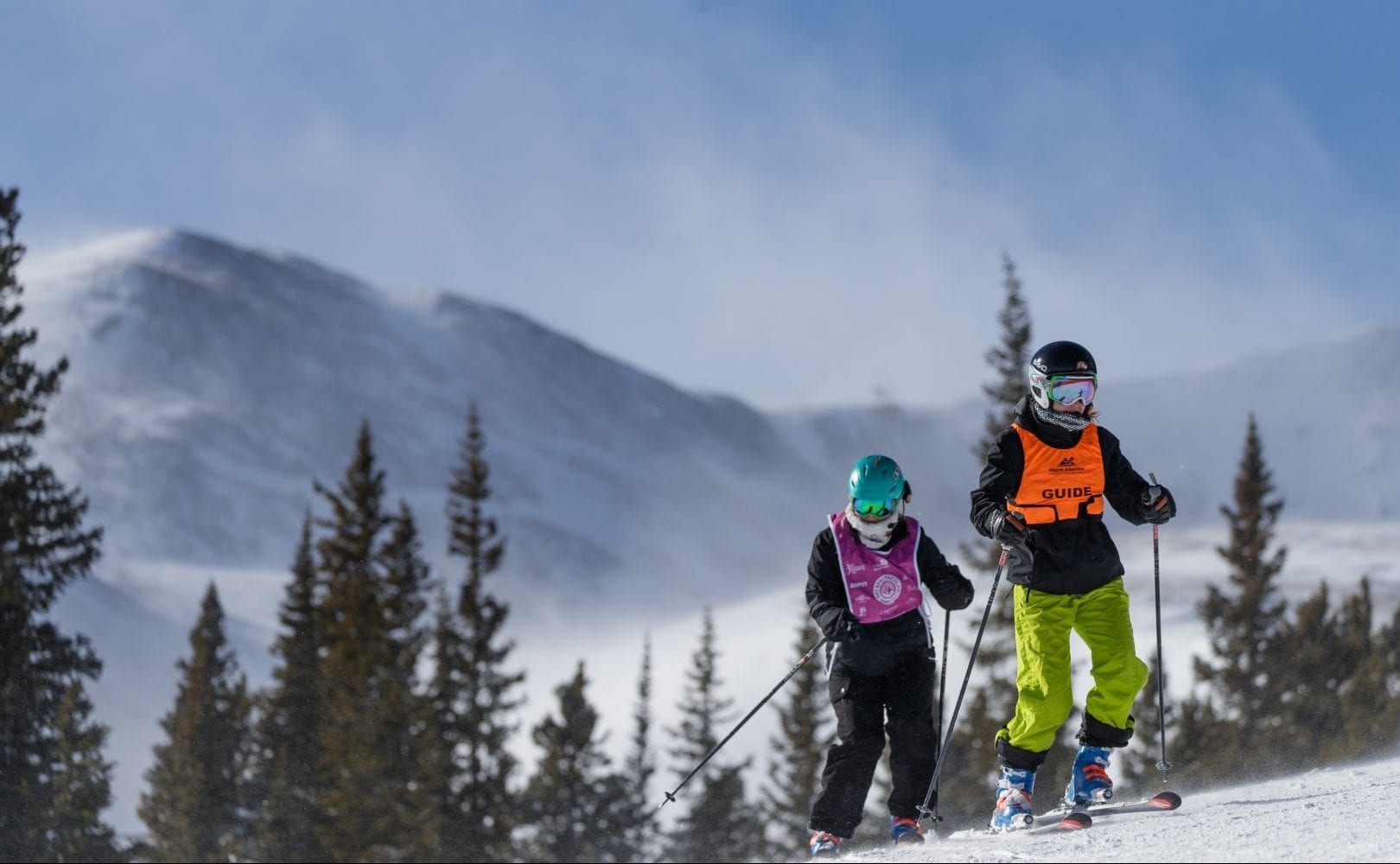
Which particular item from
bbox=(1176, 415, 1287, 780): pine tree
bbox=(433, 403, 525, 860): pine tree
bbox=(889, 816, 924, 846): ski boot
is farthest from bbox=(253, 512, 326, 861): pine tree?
bbox=(889, 816, 924, 846): ski boot

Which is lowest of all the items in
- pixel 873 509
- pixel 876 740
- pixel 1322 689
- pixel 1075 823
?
pixel 1075 823

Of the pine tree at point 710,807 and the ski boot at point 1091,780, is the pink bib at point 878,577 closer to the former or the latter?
the ski boot at point 1091,780

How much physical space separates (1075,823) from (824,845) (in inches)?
66.9

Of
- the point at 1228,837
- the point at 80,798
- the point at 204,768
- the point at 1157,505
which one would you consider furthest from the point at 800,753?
the point at 1228,837

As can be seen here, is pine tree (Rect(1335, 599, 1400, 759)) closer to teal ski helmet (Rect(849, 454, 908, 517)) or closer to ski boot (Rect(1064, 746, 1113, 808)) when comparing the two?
ski boot (Rect(1064, 746, 1113, 808))

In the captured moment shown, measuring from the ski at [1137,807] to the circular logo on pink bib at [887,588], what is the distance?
1.59 meters

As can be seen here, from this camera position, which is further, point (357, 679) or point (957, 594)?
point (357, 679)

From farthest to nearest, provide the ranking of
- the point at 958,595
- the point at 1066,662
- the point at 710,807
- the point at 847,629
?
the point at 710,807
the point at 847,629
the point at 958,595
the point at 1066,662

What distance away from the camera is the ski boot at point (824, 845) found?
7871 millimetres

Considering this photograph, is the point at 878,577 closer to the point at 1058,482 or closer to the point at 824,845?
the point at 1058,482

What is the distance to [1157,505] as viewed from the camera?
297 inches

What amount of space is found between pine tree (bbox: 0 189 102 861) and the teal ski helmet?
1803 centimetres

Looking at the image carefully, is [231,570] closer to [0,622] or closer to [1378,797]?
[0,622]

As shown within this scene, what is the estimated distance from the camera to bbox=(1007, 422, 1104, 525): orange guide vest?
25.2ft
